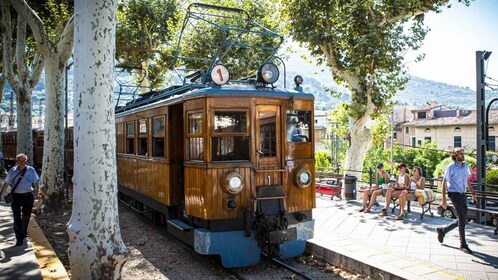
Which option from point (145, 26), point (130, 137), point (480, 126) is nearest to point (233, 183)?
point (130, 137)

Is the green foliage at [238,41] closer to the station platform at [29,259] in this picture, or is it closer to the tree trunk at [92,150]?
the station platform at [29,259]

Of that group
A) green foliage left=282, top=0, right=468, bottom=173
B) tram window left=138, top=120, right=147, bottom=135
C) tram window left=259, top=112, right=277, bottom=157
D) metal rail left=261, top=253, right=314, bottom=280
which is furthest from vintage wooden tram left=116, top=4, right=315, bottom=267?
green foliage left=282, top=0, right=468, bottom=173

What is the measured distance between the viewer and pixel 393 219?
9.45m

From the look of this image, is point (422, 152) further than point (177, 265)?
Yes

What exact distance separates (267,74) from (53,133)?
703 cm

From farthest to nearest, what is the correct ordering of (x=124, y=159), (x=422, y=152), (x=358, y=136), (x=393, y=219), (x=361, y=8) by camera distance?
(x=422, y=152)
(x=358, y=136)
(x=361, y=8)
(x=124, y=159)
(x=393, y=219)

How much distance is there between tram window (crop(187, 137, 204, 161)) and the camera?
660 centimetres

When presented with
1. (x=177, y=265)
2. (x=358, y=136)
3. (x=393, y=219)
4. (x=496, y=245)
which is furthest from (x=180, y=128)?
(x=358, y=136)

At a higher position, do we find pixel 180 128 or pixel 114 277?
pixel 180 128

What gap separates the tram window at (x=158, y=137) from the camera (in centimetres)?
814

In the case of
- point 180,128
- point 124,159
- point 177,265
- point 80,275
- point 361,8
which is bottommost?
point 177,265

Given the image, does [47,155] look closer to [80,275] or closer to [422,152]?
[80,275]

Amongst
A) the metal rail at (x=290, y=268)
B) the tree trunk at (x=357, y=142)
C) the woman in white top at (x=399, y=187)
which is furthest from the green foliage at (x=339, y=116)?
the metal rail at (x=290, y=268)

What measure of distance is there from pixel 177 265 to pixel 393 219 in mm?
5056
